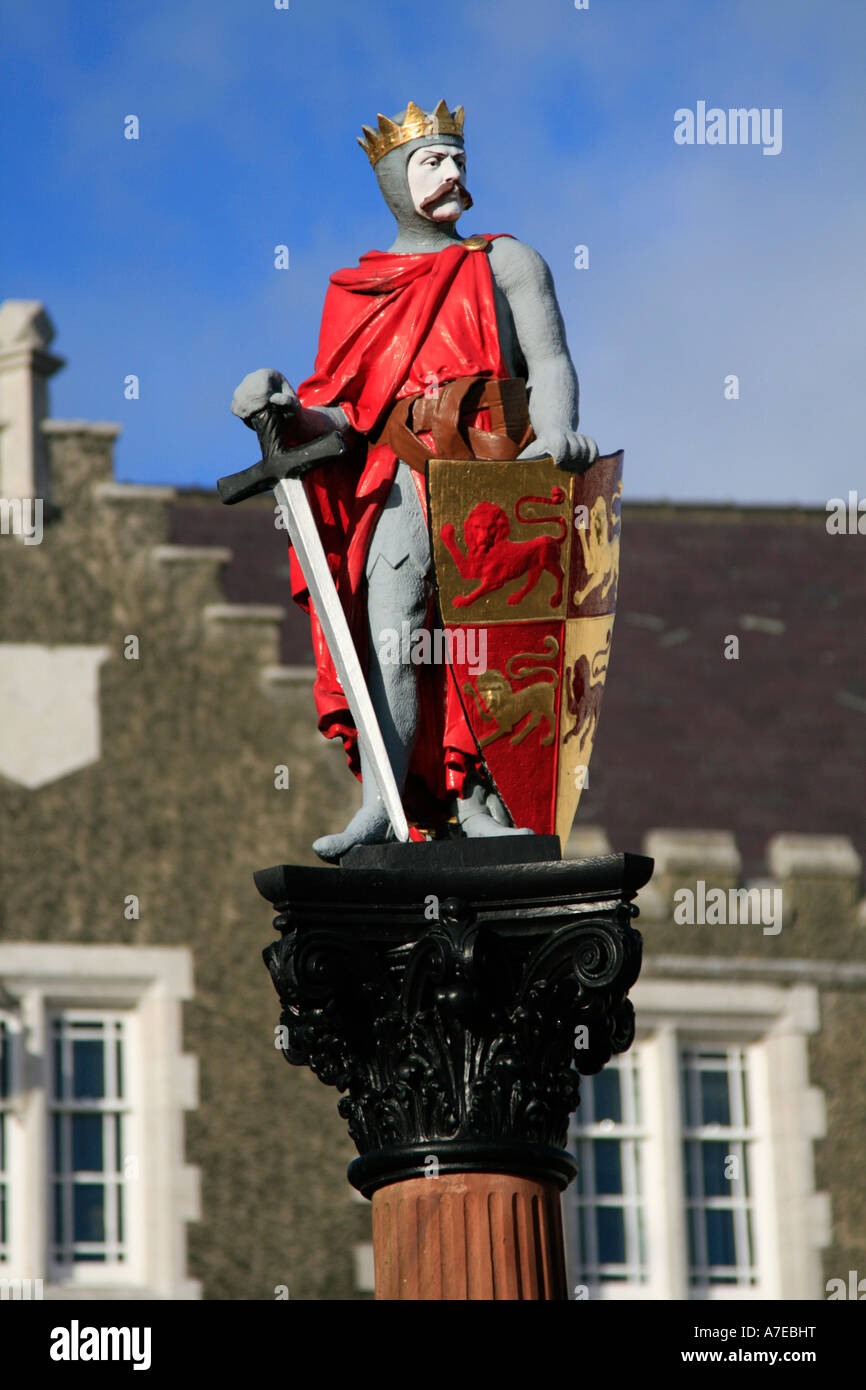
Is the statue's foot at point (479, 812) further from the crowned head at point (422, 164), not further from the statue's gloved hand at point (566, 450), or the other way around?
the crowned head at point (422, 164)

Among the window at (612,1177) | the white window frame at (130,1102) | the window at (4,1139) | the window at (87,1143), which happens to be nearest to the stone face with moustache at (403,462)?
the white window frame at (130,1102)

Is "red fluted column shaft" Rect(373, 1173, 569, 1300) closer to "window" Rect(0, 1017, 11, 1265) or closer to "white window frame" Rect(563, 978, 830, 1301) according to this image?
"window" Rect(0, 1017, 11, 1265)

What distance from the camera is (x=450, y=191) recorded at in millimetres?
8984

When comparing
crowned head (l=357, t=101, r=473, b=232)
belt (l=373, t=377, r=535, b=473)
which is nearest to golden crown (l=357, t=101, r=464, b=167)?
crowned head (l=357, t=101, r=473, b=232)

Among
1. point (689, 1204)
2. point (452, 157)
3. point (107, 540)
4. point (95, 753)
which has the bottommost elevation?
point (689, 1204)

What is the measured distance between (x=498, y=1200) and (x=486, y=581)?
1.77 m

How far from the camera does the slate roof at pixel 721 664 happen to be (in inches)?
914

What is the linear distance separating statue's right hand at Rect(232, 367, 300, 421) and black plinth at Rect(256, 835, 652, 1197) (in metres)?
1.39

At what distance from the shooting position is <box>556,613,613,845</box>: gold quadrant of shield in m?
8.50

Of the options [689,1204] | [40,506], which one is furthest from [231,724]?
[689,1204]

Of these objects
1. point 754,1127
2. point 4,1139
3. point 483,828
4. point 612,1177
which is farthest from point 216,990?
point 483,828

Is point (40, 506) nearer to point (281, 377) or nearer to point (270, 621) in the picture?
point (270, 621)

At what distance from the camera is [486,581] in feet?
27.4
